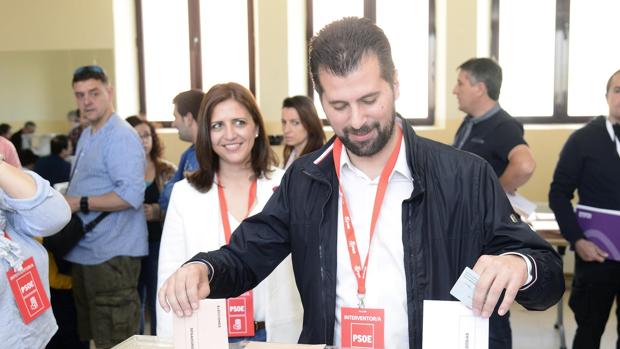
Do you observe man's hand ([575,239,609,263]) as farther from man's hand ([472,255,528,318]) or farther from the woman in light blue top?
the woman in light blue top

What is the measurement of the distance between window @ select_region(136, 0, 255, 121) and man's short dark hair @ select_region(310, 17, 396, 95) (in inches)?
227

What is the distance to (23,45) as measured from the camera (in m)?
6.88

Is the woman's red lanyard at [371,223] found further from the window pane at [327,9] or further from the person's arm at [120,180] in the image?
the window pane at [327,9]

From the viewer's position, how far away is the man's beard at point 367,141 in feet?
4.86

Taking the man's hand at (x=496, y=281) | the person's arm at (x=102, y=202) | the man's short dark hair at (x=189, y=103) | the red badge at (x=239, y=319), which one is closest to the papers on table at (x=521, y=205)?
the man's short dark hair at (x=189, y=103)

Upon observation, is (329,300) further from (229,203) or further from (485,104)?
(485,104)

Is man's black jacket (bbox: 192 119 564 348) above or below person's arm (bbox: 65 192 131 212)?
above

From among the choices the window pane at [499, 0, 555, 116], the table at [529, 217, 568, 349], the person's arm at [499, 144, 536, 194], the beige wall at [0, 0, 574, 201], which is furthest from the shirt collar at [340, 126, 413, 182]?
the window pane at [499, 0, 555, 116]

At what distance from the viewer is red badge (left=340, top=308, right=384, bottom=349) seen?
1.46 meters

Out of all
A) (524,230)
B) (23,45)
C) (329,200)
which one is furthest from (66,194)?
(23,45)

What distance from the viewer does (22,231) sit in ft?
6.34

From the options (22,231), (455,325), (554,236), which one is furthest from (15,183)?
(554,236)

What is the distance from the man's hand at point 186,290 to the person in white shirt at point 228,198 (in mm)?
791

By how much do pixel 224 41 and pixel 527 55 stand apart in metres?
3.37
